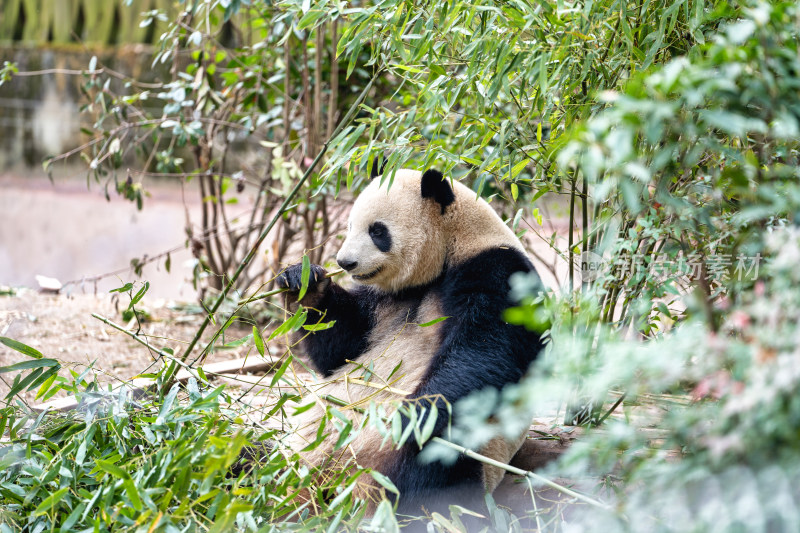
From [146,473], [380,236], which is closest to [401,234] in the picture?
[380,236]

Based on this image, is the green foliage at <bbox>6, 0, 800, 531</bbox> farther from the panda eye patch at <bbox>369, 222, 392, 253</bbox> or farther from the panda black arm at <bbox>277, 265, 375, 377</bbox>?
the panda black arm at <bbox>277, 265, 375, 377</bbox>

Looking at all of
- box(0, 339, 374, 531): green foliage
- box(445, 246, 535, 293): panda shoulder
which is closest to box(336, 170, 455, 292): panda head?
box(445, 246, 535, 293): panda shoulder

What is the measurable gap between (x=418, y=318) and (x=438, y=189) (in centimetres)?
45

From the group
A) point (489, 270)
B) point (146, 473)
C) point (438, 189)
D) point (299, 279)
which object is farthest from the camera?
point (299, 279)

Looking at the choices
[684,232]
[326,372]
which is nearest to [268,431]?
[326,372]

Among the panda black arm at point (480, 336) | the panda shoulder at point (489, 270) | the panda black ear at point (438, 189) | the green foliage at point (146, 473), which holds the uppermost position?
the panda black ear at point (438, 189)

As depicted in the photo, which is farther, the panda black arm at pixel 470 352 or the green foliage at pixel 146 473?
the panda black arm at pixel 470 352

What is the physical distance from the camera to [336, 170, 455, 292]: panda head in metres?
2.41

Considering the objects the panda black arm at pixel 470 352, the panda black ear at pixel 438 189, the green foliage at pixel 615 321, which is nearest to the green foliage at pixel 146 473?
the green foliage at pixel 615 321

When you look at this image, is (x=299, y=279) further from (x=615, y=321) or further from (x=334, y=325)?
(x=615, y=321)

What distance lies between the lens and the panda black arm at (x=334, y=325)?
260 cm

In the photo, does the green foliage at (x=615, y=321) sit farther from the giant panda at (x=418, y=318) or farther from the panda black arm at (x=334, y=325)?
the panda black arm at (x=334, y=325)

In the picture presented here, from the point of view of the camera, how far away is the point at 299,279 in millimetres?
2516

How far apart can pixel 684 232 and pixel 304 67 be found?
2.43 metres
